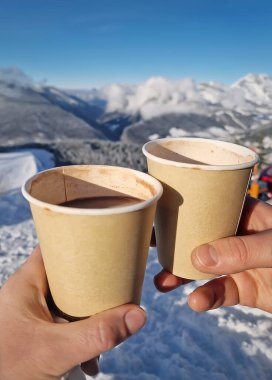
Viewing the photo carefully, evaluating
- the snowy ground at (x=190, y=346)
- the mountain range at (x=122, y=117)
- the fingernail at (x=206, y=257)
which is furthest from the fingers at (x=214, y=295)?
the mountain range at (x=122, y=117)

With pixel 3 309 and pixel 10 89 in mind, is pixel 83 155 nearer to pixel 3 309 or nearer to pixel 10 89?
pixel 3 309

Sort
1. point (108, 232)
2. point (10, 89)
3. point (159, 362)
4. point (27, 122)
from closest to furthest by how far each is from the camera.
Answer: point (108, 232) → point (159, 362) → point (27, 122) → point (10, 89)

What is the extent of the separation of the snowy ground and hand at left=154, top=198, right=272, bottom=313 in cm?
131

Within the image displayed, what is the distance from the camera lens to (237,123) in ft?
211

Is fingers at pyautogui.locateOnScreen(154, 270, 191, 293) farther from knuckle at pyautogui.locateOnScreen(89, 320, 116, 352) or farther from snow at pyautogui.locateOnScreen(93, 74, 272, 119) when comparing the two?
snow at pyautogui.locateOnScreen(93, 74, 272, 119)

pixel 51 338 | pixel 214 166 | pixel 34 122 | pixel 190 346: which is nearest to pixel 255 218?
pixel 214 166

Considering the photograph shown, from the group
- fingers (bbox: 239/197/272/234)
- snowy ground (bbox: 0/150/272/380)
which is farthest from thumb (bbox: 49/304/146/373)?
snowy ground (bbox: 0/150/272/380)

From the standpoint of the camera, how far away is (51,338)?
1077 millimetres

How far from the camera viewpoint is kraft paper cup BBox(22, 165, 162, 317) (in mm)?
909

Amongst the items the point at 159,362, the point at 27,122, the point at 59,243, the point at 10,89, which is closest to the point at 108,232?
the point at 59,243

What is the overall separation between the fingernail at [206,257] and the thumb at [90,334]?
31 cm

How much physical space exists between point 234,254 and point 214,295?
19.4 inches

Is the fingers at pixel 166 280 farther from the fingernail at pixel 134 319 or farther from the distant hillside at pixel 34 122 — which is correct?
the distant hillside at pixel 34 122

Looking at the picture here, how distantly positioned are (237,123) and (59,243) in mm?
68387
